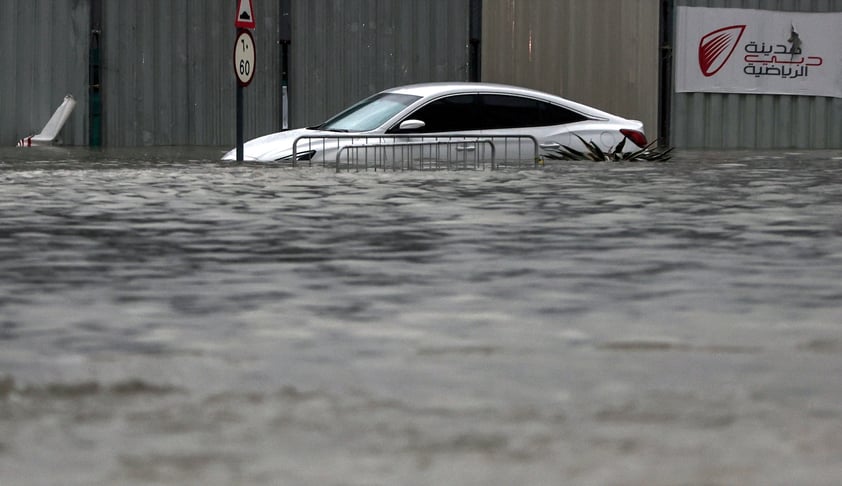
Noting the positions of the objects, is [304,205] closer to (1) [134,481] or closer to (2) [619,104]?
(1) [134,481]

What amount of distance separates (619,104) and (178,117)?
6.81m

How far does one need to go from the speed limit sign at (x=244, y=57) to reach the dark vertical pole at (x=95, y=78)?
7602 mm

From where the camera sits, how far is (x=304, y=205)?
33.1 ft

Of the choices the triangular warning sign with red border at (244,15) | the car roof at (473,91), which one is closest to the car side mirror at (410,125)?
the car roof at (473,91)

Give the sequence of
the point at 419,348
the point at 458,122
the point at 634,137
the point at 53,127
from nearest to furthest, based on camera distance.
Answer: the point at 419,348, the point at 458,122, the point at 634,137, the point at 53,127

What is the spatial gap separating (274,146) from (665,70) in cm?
1150

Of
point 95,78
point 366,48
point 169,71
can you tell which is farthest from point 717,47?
point 95,78

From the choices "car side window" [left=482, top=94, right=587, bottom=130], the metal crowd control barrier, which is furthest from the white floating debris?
"car side window" [left=482, top=94, right=587, bottom=130]

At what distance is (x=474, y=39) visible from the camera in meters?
25.4

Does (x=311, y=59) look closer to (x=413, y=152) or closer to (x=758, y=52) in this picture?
(x=758, y=52)

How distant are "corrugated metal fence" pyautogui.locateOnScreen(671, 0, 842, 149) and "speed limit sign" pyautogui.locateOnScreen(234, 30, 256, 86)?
36.2ft

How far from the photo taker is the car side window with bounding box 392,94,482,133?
16250mm

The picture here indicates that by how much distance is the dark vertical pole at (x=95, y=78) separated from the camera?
23922mm

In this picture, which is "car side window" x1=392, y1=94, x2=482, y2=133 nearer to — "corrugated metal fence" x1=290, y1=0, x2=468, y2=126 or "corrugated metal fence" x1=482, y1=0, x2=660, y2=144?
"corrugated metal fence" x1=290, y1=0, x2=468, y2=126
